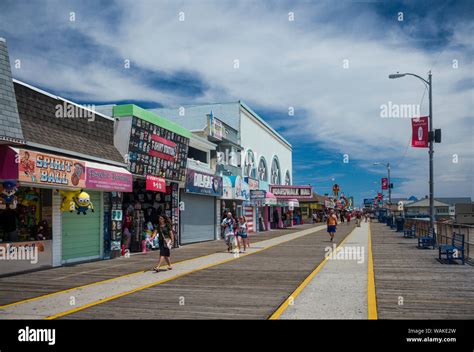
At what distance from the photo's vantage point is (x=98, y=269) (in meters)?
14.8

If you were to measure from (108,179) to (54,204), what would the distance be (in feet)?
7.12

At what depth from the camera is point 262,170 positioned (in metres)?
47.0

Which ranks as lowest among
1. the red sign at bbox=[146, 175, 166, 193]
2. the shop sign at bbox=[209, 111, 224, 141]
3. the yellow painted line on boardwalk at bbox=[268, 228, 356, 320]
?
the yellow painted line on boardwalk at bbox=[268, 228, 356, 320]

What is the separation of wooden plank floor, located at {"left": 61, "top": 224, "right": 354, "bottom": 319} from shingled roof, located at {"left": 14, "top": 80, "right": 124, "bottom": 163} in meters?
5.95

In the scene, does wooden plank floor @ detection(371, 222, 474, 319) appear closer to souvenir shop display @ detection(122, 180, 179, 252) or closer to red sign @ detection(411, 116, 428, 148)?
red sign @ detection(411, 116, 428, 148)

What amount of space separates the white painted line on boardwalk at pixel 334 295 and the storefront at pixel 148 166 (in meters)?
7.98

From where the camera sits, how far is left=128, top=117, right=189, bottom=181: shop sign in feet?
62.1

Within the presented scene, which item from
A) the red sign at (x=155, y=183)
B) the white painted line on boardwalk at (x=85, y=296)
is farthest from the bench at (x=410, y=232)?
the white painted line on boardwalk at (x=85, y=296)

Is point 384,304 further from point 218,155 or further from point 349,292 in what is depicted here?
point 218,155

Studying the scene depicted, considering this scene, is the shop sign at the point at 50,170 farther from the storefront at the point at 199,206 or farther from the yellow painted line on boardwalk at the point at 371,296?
the storefront at the point at 199,206

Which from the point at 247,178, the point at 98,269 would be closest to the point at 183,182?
the point at 98,269

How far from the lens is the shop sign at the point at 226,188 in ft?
102

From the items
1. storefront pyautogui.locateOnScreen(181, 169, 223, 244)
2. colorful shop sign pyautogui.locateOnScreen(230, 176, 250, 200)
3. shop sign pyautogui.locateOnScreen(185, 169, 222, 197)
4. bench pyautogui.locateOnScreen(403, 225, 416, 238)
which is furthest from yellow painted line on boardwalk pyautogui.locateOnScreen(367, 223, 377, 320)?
colorful shop sign pyautogui.locateOnScreen(230, 176, 250, 200)

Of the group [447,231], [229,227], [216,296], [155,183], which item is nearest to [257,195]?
[229,227]
